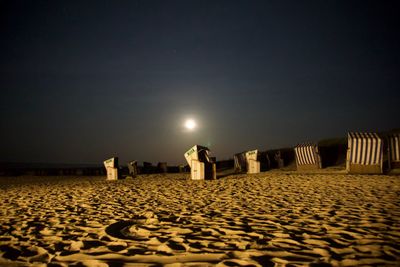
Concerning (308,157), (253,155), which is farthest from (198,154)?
(308,157)

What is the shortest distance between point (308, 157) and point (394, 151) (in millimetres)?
5433

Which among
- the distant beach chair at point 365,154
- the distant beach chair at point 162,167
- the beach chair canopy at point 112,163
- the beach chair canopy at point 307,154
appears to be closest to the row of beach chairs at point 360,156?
the distant beach chair at point 365,154

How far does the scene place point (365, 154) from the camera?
1457 centimetres

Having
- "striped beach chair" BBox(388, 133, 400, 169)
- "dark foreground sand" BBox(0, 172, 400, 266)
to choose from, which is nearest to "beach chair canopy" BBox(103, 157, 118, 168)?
"dark foreground sand" BBox(0, 172, 400, 266)

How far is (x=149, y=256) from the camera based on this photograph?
3.34m

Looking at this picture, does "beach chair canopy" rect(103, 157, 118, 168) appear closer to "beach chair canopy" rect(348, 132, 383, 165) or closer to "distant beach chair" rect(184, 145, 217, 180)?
"distant beach chair" rect(184, 145, 217, 180)

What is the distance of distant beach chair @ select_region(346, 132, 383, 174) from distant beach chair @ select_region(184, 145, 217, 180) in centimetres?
795

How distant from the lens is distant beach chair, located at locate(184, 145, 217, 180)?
50.1 ft

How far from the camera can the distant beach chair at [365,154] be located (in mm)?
14258

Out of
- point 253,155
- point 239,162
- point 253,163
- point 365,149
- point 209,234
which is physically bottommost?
point 209,234

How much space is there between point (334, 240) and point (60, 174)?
95.6ft

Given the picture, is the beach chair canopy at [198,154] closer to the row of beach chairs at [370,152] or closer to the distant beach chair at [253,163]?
the distant beach chair at [253,163]

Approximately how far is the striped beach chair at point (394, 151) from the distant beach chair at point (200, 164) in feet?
33.6

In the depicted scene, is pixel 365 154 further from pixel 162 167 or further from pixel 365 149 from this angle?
pixel 162 167
